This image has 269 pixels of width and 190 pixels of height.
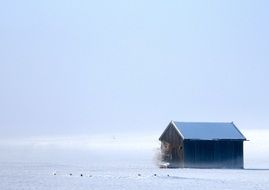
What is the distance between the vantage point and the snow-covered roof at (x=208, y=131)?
222 ft

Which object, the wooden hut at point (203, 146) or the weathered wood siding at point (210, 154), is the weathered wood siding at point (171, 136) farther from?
the weathered wood siding at point (210, 154)

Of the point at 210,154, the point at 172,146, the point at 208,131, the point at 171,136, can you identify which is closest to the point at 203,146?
the point at 210,154

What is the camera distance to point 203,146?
67.2 metres

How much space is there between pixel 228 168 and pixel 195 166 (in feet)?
11.2

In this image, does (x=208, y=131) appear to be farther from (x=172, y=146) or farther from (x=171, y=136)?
(x=172, y=146)

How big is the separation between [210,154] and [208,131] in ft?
10.1

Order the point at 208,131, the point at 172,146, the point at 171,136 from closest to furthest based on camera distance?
the point at 208,131, the point at 172,146, the point at 171,136

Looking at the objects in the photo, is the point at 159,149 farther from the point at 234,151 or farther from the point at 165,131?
the point at 234,151

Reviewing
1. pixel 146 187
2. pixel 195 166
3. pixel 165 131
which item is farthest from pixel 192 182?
pixel 165 131

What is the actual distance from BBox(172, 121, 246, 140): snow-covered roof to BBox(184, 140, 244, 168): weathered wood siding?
614 millimetres

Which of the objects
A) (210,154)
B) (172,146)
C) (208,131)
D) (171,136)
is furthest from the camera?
(171,136)

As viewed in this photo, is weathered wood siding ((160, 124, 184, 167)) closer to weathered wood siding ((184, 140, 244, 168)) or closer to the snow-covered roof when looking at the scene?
the snow-covered roof

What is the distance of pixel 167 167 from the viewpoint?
7100 centimetres

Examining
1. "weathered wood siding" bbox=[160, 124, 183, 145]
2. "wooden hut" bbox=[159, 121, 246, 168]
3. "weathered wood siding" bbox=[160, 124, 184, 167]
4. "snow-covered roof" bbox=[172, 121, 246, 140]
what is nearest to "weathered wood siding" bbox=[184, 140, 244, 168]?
"wooden hut" bbox=[159, 121, 246, 168]
